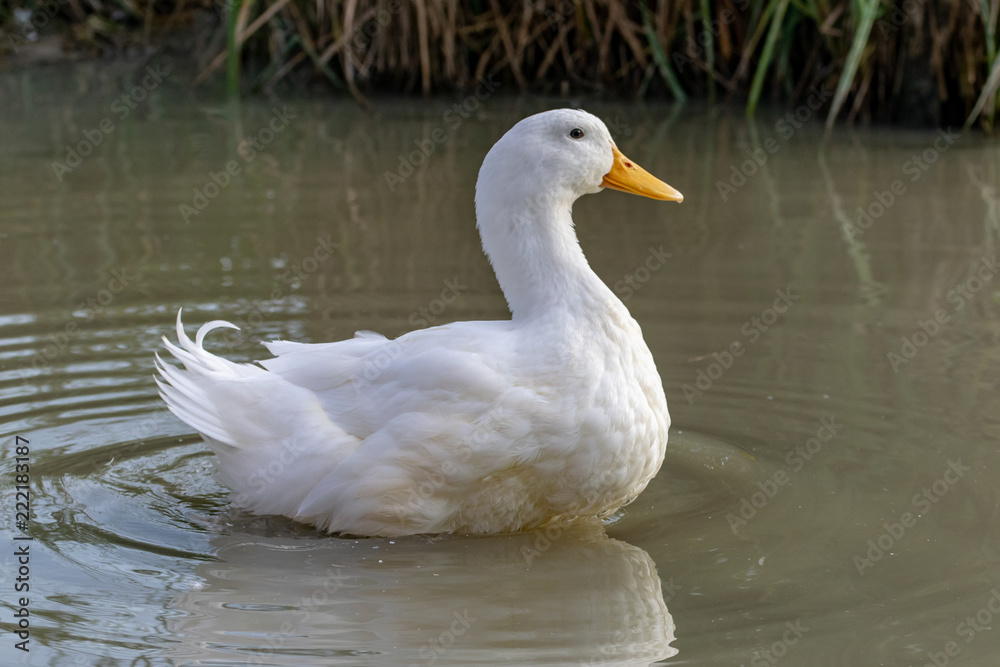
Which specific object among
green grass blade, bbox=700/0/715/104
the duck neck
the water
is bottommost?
the water

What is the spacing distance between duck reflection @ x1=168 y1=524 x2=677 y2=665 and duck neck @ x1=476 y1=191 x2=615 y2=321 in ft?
2.45

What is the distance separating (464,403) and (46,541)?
1.35 m

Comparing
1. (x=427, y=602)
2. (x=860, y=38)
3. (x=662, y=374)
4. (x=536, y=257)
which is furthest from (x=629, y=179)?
(x=860, y=38)

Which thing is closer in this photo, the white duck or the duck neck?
the white duck

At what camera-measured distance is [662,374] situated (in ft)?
17.2

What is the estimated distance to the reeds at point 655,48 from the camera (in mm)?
9617

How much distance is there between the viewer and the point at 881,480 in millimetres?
4262

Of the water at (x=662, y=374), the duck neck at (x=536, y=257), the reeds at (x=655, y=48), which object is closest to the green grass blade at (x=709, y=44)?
the reeds at (x=655, y=48)

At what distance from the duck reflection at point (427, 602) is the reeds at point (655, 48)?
6.41 metres

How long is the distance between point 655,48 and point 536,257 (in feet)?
23.2

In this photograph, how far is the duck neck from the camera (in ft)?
12.9

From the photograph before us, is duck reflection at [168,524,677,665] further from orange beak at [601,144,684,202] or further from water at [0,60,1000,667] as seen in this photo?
orange beak at [601,144,684,202]

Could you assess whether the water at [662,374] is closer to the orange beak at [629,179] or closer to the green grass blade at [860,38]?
the green grass blade at [860,38]

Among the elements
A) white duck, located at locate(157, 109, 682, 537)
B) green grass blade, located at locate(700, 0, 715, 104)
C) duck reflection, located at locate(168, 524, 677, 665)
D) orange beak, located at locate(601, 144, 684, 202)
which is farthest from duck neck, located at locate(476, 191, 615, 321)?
green grass blade, located at locate(700, 0, 715, 104)
